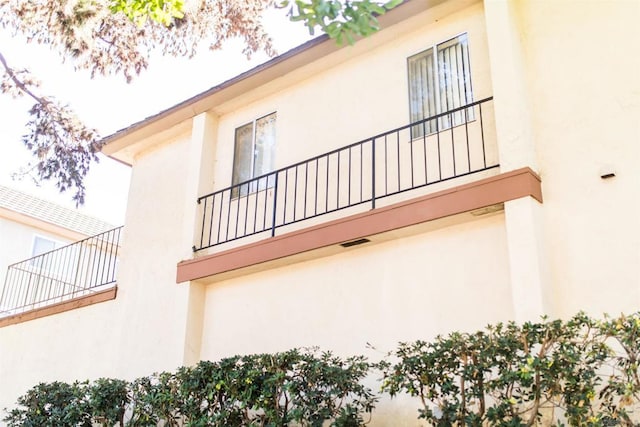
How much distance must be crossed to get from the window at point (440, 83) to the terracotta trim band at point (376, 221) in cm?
127

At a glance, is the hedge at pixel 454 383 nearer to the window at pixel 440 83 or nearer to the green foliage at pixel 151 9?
the window at pixel 440 83

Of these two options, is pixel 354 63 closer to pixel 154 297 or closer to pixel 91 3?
pixel 91 3

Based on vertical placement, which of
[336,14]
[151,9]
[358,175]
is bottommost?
[336,14]

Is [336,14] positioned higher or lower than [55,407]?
higher

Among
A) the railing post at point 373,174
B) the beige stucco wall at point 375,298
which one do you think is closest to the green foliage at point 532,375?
the beige stucco wall at point 375,298

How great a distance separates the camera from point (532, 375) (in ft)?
17.5

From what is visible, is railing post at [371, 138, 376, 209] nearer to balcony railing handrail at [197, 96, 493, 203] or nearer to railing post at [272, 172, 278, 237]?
balcony railing handrail at [197, 96, 493, 203]

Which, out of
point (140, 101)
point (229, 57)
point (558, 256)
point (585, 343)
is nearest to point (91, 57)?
point (140, 101)

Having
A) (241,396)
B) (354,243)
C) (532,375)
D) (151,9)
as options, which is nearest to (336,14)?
(151,9)

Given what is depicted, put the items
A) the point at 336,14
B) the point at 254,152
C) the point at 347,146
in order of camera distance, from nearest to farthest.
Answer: the point at 336,14 < the point at 347,146 < the point at 254,152

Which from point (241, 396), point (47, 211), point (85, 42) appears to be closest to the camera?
point (241, 396)

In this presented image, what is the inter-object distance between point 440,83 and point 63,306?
7.97 metres

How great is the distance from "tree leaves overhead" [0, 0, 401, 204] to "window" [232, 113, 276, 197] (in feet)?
6.69

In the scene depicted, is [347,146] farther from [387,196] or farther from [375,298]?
[375,298]
